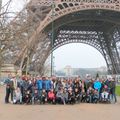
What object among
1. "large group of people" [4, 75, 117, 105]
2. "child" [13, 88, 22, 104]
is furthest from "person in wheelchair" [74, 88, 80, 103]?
"child" [13, 88, 22, 104]

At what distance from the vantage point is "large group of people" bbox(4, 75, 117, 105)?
23.3 m

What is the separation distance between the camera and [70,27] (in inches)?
3073

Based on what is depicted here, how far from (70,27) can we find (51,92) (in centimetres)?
5544

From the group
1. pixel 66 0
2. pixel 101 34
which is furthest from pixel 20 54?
pixel 101 34

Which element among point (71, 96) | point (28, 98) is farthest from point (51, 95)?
point (28, 98)

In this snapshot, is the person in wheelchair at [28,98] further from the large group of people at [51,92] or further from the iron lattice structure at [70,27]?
the iron lattice structure at [70,27]

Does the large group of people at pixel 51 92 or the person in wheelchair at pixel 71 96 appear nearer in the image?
the large group of people at pixel 51 92

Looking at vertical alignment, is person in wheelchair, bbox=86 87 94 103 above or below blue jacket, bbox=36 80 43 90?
below

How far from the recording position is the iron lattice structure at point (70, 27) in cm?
4856

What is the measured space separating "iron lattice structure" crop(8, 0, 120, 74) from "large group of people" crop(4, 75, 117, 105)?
10893 mm

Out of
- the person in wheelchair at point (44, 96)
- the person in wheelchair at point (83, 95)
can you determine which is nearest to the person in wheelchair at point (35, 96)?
the person in wheelchair at point (44, 96)

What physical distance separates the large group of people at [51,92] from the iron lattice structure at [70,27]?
429 inches

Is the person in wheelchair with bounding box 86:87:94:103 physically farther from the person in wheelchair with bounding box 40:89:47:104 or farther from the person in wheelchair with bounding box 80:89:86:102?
the person in wheelchair with bounding box 40:89:47:104

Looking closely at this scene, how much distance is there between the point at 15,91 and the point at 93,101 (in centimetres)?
475
